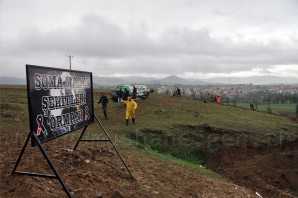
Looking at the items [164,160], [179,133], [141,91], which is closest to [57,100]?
[164,160]

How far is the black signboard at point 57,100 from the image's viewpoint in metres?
5.29

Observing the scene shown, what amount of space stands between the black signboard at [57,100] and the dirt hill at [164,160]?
1.11m

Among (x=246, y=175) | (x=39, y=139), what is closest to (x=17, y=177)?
(x=39, y=139)

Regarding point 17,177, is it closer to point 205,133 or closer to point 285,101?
point 205,133

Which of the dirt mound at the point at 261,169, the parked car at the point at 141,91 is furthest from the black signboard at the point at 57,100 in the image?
the parked car at the point at 141,91

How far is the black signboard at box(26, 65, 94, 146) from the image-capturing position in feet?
17.4

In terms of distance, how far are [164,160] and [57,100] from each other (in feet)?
19.4

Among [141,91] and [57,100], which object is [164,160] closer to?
[57,100]

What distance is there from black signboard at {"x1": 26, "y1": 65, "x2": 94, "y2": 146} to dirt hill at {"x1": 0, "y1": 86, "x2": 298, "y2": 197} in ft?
3.65

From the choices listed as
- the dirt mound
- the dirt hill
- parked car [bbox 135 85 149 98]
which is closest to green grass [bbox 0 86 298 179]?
the dirt hill

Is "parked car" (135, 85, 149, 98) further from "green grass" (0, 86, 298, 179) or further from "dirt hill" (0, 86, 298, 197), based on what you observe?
"green grass" (0, 86, 298, 179)

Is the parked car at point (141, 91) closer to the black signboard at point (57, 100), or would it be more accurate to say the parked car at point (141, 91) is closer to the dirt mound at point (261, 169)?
the dirt mound at point (261, 169)

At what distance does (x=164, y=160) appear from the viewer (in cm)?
1097

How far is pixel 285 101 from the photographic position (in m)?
94.8
